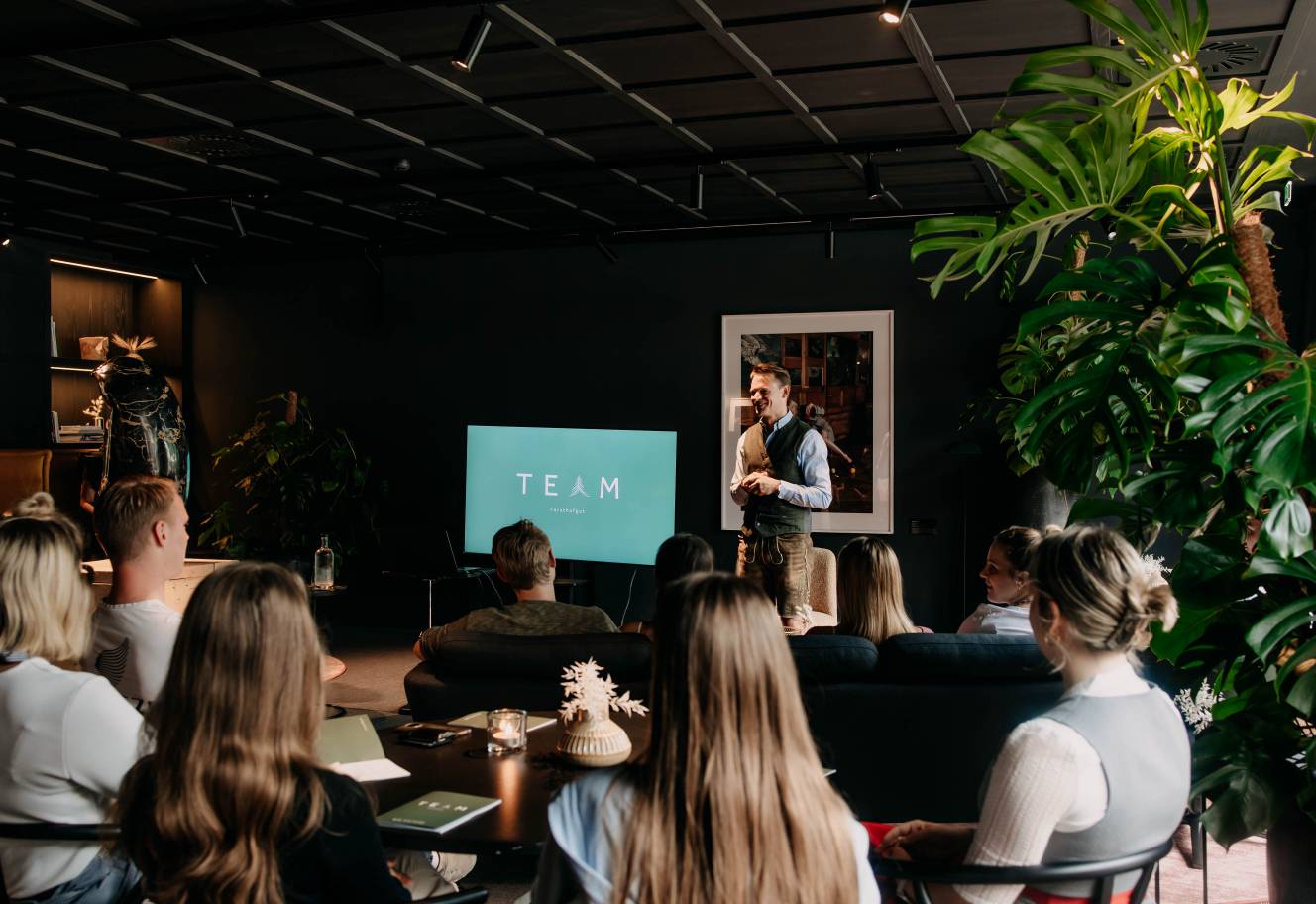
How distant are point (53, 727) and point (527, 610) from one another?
6.44 ft

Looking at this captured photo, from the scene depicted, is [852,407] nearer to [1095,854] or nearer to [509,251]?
[509,251]

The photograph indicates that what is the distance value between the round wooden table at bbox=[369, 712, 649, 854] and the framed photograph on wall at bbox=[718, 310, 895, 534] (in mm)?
4698

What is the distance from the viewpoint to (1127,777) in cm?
187

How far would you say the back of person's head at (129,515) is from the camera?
2768 millimetres

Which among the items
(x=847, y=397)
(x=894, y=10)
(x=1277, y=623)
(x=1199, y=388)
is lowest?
(x=1277, y=623)

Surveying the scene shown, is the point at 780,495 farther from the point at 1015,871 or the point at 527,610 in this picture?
the point at 1015,871

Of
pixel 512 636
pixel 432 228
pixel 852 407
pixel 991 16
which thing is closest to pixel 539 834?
pixel 512 636

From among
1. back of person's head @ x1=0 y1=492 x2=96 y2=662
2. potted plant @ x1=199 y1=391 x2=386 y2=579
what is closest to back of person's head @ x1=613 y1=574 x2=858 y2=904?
back of person's head @ x1=0 y1=492 x2=96 y2=662

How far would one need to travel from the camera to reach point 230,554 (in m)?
7.98

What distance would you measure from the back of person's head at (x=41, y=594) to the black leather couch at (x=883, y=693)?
4.66ft

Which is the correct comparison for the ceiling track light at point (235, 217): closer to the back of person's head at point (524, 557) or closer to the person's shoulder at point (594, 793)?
the back of person's head at point (524, 557)

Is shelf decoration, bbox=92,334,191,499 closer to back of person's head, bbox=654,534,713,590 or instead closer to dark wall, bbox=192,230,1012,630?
dark wall, bbox=192,230,1012,630

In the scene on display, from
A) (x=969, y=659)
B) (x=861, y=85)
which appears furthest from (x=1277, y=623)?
(x=861, y=85)

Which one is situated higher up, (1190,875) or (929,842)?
(929,842)
